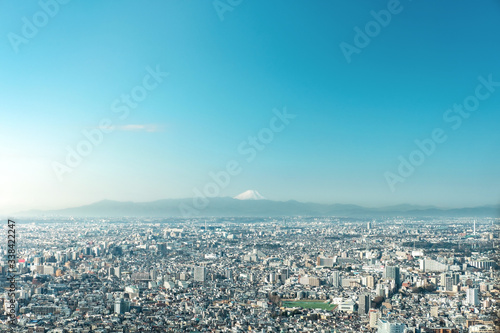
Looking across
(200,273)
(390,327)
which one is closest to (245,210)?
(200,273)

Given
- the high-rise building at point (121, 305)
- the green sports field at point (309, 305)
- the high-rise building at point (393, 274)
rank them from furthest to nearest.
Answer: the high-rise building at point (393, 274) → the green sports field at point (309, 305) → the high-rise building at point (121, 305)

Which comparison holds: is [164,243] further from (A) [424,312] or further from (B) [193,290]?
(A) [424,312]

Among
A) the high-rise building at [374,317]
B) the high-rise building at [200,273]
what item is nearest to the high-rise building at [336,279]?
the high-rise building at [374,317]

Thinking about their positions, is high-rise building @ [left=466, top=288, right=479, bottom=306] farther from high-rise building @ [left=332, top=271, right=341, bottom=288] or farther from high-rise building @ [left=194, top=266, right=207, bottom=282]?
high-rise building @ [left=194, top=266, right=207, bottom=282]

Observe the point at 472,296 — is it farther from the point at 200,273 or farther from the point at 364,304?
the point at 200,273

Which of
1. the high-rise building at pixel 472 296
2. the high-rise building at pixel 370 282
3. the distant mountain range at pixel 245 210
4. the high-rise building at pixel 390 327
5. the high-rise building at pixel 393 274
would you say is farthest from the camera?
the distant mountain range at pixel 245 210

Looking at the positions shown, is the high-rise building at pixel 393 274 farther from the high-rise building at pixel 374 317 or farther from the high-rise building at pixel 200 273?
the high-rise building at pixel 200 273

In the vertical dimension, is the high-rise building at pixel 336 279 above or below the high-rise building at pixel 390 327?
below
